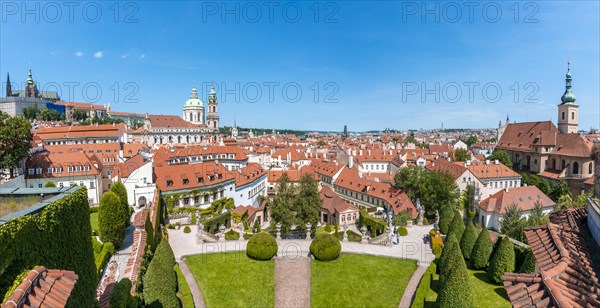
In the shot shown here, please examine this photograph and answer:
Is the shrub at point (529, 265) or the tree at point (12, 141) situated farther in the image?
the tree at point (12, 141)

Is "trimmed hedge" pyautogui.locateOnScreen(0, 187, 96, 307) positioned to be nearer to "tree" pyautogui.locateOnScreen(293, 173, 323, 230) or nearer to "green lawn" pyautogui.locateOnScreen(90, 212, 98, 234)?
"green lawn" pyautogui.locateOnScreen(90, 212, 98, 234)

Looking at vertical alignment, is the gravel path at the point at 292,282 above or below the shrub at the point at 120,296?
below

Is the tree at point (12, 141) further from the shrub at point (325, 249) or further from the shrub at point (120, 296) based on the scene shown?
the shrub at point (325, 249)

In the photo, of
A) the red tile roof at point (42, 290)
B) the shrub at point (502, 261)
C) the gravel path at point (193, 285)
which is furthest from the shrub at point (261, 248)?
the red tile roof at point (42, 290)

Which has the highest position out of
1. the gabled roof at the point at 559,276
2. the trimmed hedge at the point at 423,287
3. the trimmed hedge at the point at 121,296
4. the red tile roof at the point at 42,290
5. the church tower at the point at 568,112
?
the church tower at the point at 568,112

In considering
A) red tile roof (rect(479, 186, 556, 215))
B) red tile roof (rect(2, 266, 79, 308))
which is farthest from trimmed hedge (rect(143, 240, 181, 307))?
red tile roof (rect(479, 186, 556, 215))

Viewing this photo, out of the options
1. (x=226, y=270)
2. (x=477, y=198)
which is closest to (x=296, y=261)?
(x=226, y=270)

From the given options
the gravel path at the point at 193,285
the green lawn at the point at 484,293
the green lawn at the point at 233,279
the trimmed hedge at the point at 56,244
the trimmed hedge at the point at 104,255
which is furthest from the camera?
the green lawn at the point at 233,279
